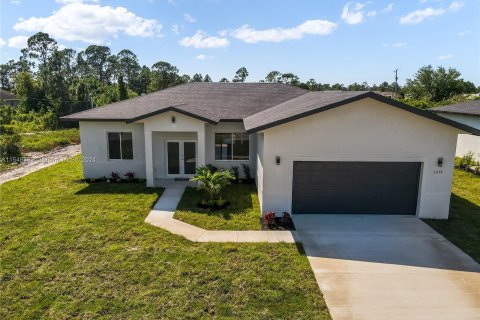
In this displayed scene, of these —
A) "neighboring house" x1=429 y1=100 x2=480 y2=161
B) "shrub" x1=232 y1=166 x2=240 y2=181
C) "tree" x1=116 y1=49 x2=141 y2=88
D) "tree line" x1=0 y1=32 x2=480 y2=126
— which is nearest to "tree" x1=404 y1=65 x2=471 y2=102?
"tree line" x1=0 y1=32 x2=480 y2=126

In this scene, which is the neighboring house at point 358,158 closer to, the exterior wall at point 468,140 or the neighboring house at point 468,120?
the neighboring house at point 468,120

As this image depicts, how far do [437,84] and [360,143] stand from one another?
4765cm

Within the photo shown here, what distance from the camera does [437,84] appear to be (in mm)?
49344

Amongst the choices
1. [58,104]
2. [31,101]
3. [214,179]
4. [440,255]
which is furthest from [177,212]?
[31,101]

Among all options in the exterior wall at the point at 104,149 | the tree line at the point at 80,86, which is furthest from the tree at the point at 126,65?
the exterior wall at the point at 104,149

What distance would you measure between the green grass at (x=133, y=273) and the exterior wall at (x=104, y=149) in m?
4.87

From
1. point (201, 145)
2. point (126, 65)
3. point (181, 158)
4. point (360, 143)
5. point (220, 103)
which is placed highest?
point (126, 65)

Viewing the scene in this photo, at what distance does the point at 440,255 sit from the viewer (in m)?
8.75

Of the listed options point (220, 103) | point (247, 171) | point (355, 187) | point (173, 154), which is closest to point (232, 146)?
point (247, 171)

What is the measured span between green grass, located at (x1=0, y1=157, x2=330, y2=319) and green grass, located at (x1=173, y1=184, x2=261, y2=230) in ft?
4.41

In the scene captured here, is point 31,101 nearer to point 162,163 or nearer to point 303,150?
point 162,163

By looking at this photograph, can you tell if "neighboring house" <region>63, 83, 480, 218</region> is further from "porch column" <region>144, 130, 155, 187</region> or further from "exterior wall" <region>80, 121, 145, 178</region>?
"exterior wall" <region>80, 121, 145, 178</region>

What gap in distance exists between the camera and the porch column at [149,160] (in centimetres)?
1466

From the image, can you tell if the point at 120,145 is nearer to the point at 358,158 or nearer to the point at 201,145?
the point at 201,145
